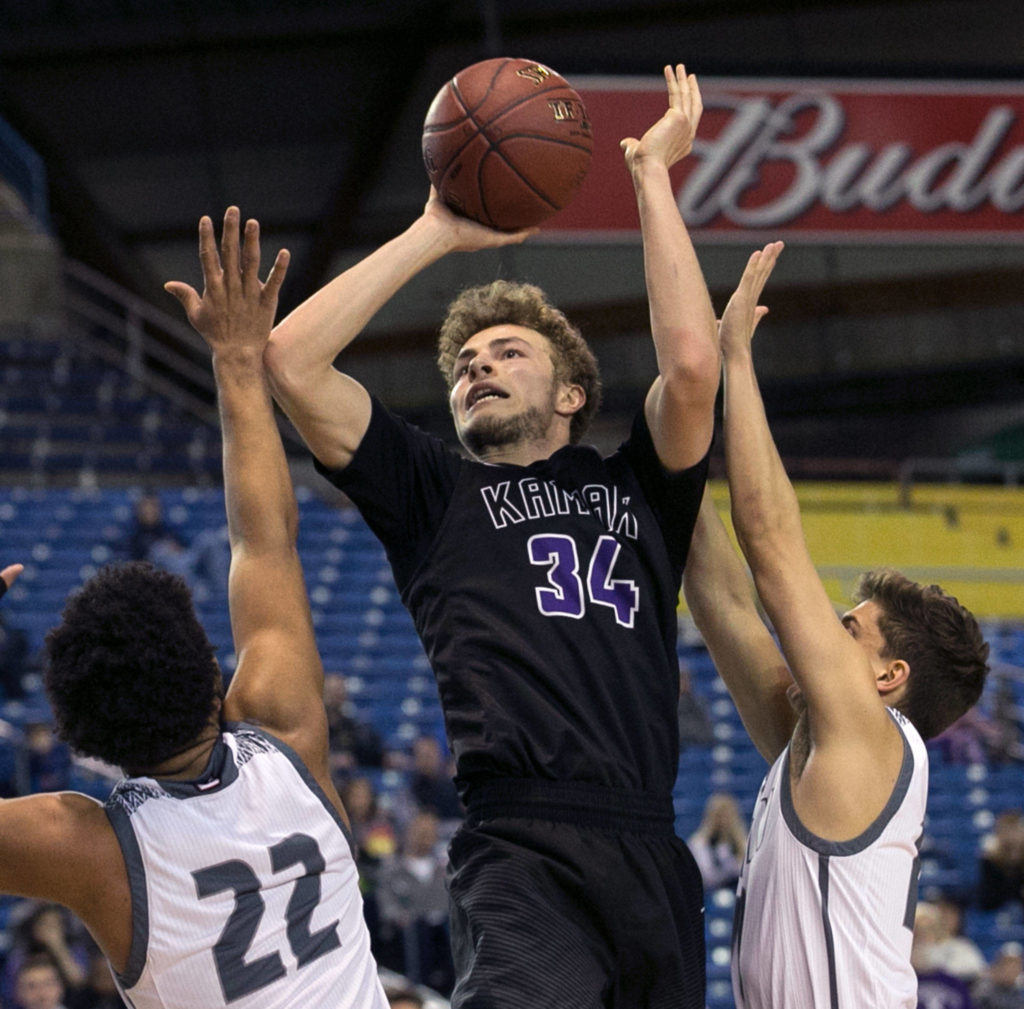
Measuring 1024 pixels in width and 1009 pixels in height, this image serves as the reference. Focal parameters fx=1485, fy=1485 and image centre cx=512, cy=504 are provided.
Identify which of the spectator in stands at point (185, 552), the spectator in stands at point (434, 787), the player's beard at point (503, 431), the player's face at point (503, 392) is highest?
the spectator in stands at point (185, 552)

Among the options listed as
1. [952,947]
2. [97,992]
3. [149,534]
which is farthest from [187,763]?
[149,534]

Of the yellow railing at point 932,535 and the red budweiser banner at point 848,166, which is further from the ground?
the red budweiser banner at point 848,166

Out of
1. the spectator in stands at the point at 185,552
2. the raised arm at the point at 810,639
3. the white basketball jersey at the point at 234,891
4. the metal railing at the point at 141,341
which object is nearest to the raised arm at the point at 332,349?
the white basketball jersey at the point at 234,891

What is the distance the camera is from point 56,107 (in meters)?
19.1

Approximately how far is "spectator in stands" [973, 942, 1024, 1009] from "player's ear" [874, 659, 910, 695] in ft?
20.5

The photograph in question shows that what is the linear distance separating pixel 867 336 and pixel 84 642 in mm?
18806

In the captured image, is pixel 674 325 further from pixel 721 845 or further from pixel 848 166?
pixel 848 166

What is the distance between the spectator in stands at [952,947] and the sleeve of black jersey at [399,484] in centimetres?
681

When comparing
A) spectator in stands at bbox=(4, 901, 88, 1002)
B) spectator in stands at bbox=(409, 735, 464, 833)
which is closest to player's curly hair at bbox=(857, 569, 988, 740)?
spectator in stands at bbox=(4, 901, 88, 1002)

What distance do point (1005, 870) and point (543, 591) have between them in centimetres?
817

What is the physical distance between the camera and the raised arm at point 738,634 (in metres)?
3.55

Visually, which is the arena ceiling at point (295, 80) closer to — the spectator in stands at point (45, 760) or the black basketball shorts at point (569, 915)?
the spectator in stands at point (45, 760)

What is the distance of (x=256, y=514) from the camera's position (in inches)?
115

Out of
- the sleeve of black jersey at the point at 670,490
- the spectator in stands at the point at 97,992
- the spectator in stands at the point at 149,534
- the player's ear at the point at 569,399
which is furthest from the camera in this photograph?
the spectator in stands at the point at 149,534
